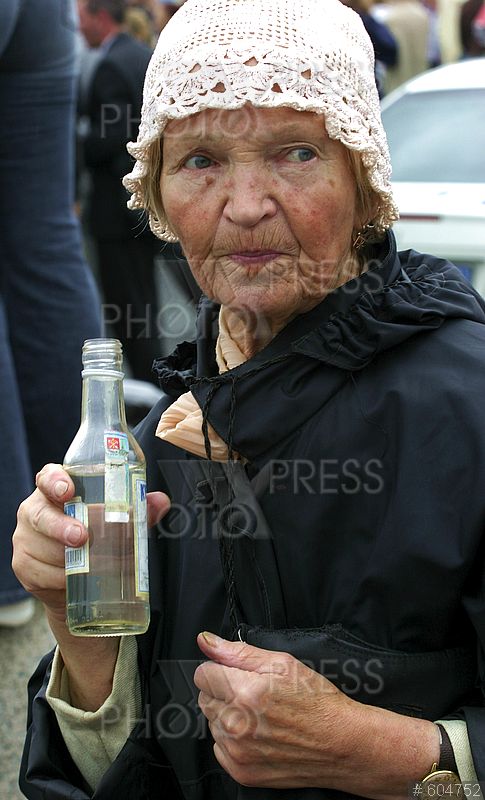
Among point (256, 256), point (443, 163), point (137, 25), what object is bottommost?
point (256, 256)

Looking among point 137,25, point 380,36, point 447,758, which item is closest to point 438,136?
point 137,25

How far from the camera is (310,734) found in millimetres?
1805

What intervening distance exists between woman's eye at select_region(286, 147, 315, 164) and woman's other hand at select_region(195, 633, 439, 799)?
799mm

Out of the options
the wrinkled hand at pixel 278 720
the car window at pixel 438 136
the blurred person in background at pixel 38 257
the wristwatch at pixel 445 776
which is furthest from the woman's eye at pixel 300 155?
the car window at pixel 438 136

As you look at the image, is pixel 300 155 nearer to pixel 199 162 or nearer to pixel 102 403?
pixel 199 162

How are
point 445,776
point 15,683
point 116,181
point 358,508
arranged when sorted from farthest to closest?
point 116,181 → point 15,683 → point 358,508 → point 445,776

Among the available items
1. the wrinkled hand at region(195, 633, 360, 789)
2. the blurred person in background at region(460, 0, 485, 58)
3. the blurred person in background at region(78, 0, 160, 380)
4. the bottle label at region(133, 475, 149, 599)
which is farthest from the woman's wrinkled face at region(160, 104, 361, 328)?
the blurred person in background at region(460, 0, 485, 58)

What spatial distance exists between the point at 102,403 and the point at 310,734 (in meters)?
0.64

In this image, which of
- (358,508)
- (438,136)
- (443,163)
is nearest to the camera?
(358,508)

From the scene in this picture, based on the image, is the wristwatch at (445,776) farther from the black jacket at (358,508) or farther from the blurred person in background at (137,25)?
the blurred person in background at (137,25)

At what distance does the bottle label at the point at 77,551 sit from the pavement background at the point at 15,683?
1458mm

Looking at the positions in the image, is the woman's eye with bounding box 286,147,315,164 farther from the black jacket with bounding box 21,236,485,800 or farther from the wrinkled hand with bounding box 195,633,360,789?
the wrinkled hand with bounding box 195,633,360,789

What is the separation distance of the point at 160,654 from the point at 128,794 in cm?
25

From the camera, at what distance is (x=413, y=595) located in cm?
182
